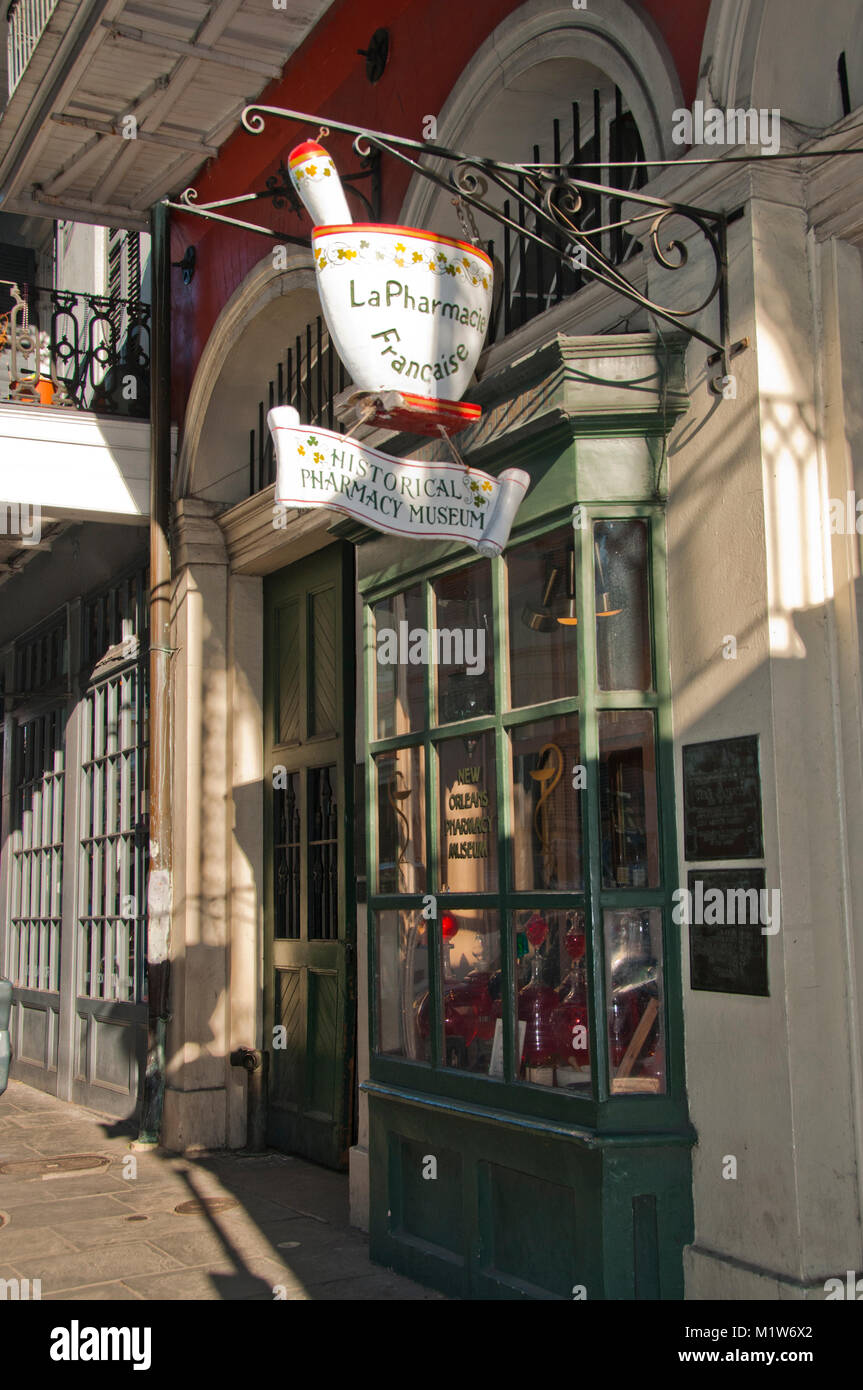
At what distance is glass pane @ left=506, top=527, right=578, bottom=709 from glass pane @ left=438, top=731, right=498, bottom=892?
32 centimetres

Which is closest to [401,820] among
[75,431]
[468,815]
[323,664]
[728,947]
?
[468,815]

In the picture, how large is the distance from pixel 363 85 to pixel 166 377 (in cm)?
279

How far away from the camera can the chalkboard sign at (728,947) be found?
4.23 m

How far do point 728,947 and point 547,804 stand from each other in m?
0.94

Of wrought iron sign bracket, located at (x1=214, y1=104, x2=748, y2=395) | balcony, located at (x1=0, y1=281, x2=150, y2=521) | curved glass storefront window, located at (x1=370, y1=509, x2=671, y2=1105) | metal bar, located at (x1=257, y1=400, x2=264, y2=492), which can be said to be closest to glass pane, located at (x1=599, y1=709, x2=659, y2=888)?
curved glass storefront window, located at (x1=370, y1=509, x2=671, y2=1105)

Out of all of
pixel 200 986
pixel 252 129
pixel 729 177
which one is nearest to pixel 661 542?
pixel 729 177

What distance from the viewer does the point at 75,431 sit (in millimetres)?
9172

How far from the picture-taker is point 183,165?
362 inches

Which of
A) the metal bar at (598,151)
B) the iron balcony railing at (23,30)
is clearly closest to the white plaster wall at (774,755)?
the metal bar at (598,151)

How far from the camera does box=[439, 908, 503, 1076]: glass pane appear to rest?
202 inches

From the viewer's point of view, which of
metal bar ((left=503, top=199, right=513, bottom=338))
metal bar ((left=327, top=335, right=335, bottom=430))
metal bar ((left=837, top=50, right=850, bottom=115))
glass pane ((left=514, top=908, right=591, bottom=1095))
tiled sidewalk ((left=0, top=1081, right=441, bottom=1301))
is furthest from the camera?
metal bar ((left=327, top=335, right=335, bottom=430))

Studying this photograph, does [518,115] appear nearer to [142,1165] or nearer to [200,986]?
[200,986]

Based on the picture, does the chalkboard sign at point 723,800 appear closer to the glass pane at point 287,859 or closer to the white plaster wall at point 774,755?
the white plaster wall at point 774,755

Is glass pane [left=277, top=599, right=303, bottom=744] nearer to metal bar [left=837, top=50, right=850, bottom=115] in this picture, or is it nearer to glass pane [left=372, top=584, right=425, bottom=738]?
glass pane [left=372, top=584, right=425, bottom=738]
